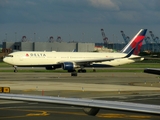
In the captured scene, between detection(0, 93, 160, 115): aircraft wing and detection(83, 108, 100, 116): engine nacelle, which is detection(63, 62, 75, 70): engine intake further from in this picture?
detection(83, 108, 100, 116): engine nacelle

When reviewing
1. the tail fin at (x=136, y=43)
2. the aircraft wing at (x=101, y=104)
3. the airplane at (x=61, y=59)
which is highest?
the tail fin at (x=136, y=43)

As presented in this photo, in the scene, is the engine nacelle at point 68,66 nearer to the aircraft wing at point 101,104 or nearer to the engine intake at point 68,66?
the engine intake at point 68,66

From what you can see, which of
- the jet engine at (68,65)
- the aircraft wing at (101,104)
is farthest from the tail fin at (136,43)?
the aircraft wing at (101,104)

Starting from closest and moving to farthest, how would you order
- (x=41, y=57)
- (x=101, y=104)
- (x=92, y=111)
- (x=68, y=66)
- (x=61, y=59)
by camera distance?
(x=101, y=104) < (x=92, y=111) < (x=68, y=66) < (x=41, y=57) < (x=61, y=59)

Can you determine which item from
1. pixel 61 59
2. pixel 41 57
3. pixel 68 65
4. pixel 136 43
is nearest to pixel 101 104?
pixel 68 65

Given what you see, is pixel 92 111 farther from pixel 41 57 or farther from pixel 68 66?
pixel 41 57

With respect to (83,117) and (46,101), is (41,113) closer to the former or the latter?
(83,117)

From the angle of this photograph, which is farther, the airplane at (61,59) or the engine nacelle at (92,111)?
the airplane at (61,59)

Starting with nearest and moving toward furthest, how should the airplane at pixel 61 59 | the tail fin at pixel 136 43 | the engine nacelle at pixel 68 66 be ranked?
1. the engine nacelle at pixel 68 66
2. the airplane at pixel 61 59
3. the tail fin at pixel 136 43

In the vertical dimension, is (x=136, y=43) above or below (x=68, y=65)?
above

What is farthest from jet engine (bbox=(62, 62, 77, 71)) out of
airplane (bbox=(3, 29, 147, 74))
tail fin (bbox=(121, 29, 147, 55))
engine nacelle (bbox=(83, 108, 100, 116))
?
engine nacelle (bbox=(83, 108, 100, 116))

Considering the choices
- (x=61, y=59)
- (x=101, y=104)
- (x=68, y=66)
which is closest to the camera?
(x=101, y=104)

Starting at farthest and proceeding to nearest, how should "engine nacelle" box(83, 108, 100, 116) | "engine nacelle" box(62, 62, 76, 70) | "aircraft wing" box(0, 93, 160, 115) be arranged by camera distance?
"engine nacelle" box(62, 62, 76, 70) → "engine nacelle" box(83, 108, 100, 116) → "aircraft wing" box(0, 93, 160, 115)

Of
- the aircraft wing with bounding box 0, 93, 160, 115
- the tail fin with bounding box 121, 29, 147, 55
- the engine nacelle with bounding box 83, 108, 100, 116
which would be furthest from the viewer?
the tail fin with bounding box 121, 29, 147, 55
